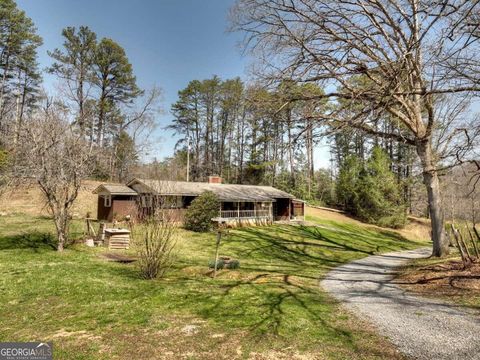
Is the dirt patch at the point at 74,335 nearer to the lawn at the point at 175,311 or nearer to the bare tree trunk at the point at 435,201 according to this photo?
the lawn at the point at 175,311

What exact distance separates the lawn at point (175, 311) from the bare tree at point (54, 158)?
9.03 feet

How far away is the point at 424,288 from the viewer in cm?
950

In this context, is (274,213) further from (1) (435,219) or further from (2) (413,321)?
(2) (413,321)

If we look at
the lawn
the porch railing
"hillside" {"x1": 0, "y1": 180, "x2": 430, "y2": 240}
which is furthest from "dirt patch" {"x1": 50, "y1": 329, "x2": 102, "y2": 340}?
the porch railing

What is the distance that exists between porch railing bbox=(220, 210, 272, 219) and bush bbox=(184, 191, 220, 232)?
152 inches

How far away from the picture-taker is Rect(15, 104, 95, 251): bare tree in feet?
44.2

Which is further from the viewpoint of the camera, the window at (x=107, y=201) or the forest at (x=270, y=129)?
the window at (x=107, y=201)

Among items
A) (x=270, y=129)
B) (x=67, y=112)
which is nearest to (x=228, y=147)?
(x=270, y=129)

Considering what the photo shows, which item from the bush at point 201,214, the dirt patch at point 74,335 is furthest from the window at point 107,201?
the dirt patch at point 74,335

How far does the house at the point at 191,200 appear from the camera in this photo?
81.8 ft

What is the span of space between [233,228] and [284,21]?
19.0 m

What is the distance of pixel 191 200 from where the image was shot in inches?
1075

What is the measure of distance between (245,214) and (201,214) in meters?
7.29

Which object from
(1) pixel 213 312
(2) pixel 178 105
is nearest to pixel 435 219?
(1) pixel 213 312
